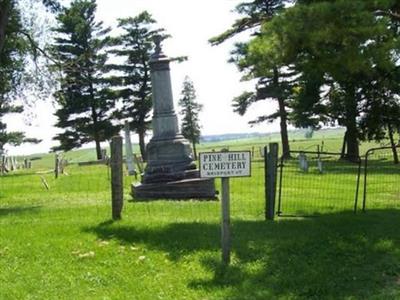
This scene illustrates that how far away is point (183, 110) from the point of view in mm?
78750

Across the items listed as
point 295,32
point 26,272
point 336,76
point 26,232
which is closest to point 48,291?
point 26,272

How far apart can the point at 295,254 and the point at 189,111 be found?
230 feet

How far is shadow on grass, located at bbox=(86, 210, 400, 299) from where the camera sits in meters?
7.37

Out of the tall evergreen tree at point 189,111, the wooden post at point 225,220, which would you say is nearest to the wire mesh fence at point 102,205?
the wooden post at point 225,220

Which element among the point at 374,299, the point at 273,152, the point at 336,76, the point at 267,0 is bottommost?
the point at 374,299

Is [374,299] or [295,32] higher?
[295,32]

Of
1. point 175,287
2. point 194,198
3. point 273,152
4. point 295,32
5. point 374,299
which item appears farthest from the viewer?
point 194,198

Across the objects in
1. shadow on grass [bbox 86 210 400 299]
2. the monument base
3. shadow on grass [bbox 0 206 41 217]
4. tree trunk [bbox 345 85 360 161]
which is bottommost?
shadow on grass [bbox 86 210 400 299]

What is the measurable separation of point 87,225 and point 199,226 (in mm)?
1996

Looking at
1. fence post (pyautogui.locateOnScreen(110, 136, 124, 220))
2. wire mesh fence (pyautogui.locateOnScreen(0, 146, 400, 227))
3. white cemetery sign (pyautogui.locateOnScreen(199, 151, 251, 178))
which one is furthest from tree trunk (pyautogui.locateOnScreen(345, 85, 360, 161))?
white cemetery sign (pyautogui.locateOnScreen(199, 151, 251, 178))

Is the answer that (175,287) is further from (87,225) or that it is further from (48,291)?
(87,225)

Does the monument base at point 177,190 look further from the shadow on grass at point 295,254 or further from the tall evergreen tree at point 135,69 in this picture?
the tall evergreen tree at point 135,69

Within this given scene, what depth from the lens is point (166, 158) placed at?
17.2 metres

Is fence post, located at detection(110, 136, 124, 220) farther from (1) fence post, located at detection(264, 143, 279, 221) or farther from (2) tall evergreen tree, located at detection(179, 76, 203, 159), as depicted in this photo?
(2) tall evergreen tree, located at detection(179, 76, 203, 159)
